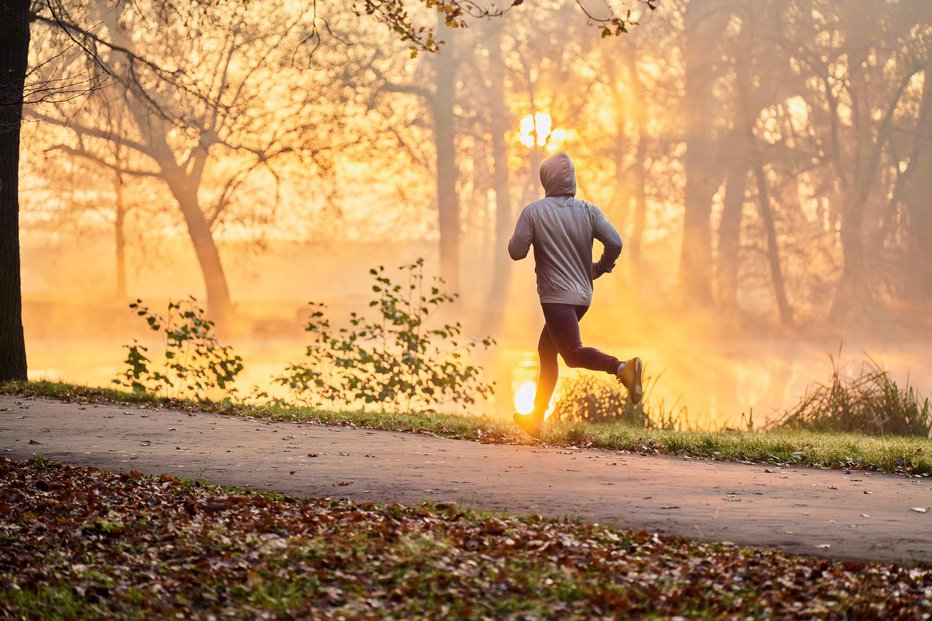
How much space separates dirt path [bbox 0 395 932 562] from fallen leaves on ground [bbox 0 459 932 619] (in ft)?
1.17

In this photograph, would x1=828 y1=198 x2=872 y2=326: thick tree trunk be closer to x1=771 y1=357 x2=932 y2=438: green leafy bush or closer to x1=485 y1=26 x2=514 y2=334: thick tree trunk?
x1=485 y1=26 x2=514 y2=334: thick tree trunk

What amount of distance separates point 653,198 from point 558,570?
3061 centimetres

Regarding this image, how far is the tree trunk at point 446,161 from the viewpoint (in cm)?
3372

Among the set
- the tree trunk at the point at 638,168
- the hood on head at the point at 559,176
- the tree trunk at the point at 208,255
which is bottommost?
the hood on head at the point at 559,176

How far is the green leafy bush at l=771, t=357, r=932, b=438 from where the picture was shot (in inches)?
551

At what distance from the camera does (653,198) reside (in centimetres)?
3550

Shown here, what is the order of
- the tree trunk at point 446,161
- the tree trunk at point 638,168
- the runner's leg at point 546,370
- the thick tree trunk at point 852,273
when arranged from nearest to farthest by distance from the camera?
the runner's leg at point 546,370
the tree trunk at point 446,161
the thick tree trunk at point 852,273
the tree trunk at point 638,168

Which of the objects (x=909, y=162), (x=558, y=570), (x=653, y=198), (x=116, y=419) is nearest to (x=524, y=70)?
(x=653, y=198)

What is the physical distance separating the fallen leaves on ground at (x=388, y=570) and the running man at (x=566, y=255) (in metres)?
2.54

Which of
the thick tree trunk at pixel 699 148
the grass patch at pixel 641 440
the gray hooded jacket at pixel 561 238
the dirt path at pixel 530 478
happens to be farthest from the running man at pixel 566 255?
the thick tree trunk at pixel 699 148

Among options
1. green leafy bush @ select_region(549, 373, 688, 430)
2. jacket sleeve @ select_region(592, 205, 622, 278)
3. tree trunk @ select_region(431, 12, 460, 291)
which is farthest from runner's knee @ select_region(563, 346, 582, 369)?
tree trunk @ select_region(431, 12, 460, 291)

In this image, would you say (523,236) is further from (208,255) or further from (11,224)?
(208,255)

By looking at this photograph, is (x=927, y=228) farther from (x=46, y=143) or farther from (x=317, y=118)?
(x=46, y=143)

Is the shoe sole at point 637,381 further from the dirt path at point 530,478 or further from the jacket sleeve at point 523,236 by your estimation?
the jacket sleeve at point 523,236
